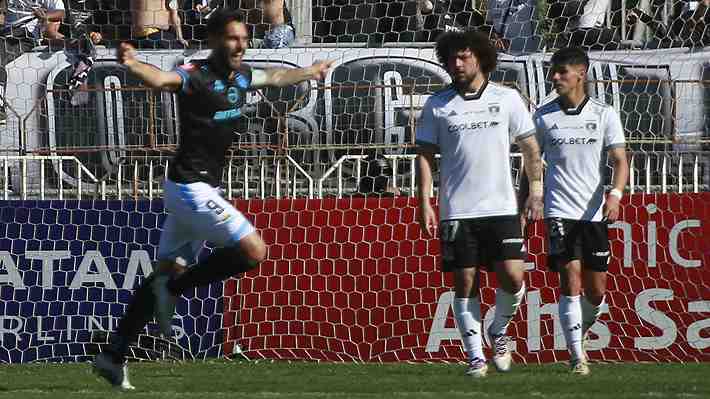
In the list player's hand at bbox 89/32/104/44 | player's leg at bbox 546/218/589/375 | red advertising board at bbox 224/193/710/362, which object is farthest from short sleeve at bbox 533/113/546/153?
player's hand at bbox 89/32/104/44

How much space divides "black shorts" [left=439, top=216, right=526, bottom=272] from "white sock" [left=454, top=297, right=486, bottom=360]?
0.24 metres

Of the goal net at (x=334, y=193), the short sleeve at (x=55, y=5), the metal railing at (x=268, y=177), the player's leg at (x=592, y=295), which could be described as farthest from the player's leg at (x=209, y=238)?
the short sleeve at (x=55, y=5)

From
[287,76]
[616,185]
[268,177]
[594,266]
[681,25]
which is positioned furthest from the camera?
[681,25]

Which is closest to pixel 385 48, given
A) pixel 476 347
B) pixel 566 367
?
pixel 566 367

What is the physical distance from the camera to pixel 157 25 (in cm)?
1588

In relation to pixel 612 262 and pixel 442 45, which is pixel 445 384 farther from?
pixel 612 262

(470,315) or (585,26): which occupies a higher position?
(585,26)

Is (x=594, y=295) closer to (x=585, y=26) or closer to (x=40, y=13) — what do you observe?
(x=585, y=26)

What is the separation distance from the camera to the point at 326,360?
475 inches

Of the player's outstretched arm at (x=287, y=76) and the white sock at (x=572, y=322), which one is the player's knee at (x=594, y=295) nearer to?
the white sock at (x=572, y=322)

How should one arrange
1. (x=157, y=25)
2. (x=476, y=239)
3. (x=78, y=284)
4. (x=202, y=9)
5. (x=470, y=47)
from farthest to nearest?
1. (x=202, y=9)
2. (x=157, y=25)
3. (x=78, y=284)
4. (x=476, y=239)
5. (x=470, y=47)

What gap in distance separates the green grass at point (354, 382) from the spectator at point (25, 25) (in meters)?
4.94

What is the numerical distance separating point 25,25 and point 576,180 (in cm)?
779

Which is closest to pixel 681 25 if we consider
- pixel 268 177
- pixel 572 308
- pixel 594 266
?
pixel 268 177
